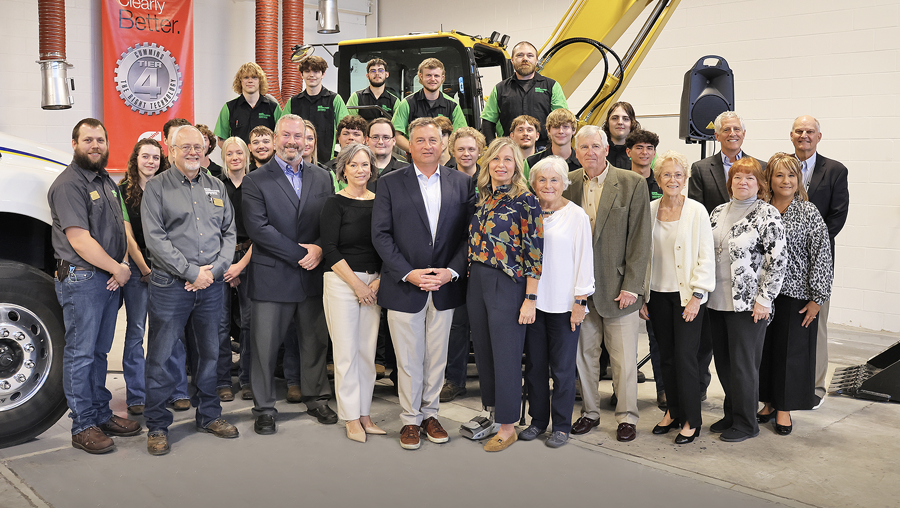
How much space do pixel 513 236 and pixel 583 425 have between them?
3.89 feet

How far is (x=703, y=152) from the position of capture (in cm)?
577

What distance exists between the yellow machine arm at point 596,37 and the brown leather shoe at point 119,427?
15.1 feet

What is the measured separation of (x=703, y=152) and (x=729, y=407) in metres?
2.39

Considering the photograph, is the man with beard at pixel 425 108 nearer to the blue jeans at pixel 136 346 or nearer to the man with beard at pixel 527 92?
the man with beard at pixel 527 92

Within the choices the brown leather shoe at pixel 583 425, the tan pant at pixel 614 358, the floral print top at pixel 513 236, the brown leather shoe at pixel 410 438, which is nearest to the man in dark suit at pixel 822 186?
the tan pant at pixel 614 358

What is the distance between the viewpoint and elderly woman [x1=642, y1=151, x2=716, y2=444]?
3854mm

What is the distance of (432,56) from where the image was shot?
6727 millimetres

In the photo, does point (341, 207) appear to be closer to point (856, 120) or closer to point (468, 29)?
point (856, 120)

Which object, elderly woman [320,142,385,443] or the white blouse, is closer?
the white blouse

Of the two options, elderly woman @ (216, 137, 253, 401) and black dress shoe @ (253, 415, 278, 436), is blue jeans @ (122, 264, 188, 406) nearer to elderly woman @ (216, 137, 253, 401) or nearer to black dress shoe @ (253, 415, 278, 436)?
elderly woman @ (216, 137, 253, 401)

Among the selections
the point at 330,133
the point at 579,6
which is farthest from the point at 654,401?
the point at 579,6

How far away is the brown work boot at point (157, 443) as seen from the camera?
365 cm

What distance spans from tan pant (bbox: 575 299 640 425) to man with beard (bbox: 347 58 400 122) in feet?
9.43

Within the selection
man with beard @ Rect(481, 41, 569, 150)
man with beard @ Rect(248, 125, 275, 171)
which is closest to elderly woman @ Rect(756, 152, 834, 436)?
man with beard @ Rect(481, 41, 569, 150)
